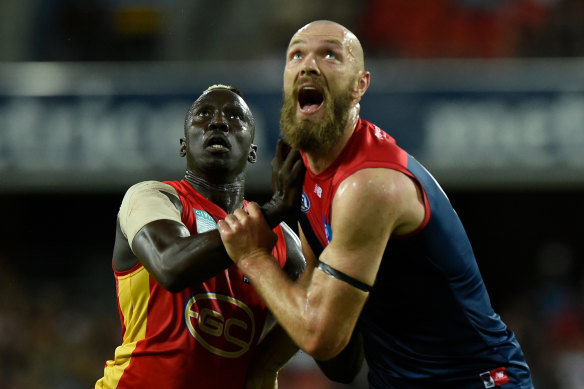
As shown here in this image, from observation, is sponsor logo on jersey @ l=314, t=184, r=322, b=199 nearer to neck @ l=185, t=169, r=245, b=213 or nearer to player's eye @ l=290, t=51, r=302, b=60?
player's eye @ l=290, t=51, r=302, b=60

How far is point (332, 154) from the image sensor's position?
3.54 metres

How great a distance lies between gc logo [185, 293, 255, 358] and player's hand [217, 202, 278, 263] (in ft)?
1.58

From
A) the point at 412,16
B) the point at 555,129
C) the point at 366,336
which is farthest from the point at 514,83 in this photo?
the point at 366,336

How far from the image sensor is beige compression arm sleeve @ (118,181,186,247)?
3691 mm

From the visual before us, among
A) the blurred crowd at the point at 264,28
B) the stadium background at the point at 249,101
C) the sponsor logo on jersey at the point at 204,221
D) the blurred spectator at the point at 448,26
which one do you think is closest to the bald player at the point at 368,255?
the sponsor logo on jersey at the point at 204,221

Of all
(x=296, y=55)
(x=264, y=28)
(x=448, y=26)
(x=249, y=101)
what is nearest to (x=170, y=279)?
(x=296, y=55)

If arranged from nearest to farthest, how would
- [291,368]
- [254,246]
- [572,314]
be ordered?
[254,246]
[291,368]
[572,314]

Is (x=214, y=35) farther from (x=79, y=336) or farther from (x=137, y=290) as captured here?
(x=137, y=290)

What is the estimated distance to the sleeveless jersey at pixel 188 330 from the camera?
3859 mm

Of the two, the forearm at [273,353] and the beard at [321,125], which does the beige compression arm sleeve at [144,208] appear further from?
the forearm at [273,353]

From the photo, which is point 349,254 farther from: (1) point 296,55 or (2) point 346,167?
(1) point 296,55

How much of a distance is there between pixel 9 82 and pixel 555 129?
20.3 feet

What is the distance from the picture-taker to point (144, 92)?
400 inches

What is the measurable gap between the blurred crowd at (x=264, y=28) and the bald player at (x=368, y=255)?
7.33 metres
